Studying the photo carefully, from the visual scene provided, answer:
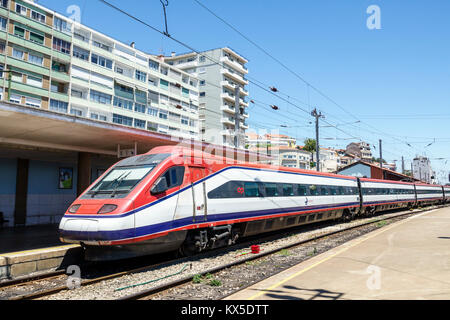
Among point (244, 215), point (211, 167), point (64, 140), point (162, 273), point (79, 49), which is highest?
point (79, 49)

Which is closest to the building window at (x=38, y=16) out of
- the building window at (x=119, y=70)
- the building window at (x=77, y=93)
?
the building window at (x=77, y=93)

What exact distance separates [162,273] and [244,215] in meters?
4.13

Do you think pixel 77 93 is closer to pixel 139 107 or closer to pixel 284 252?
pixel 139 107

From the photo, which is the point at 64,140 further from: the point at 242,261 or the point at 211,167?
the point at 242,261

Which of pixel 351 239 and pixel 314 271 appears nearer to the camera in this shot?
pixel 314 271

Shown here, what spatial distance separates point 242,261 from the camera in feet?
31.2

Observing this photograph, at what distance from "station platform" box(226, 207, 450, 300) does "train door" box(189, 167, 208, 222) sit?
297 cm

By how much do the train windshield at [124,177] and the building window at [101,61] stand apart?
39071 mm

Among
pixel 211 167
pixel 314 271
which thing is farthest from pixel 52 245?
pixel 314 271

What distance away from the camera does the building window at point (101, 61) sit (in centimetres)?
4434

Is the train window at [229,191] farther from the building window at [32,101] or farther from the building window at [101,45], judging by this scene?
the building window at [101,45]

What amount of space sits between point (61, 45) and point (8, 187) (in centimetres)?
2923

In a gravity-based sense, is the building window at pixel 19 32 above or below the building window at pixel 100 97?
above

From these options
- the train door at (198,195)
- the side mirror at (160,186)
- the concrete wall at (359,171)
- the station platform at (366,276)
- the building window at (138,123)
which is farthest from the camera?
the building window at (138,123)
